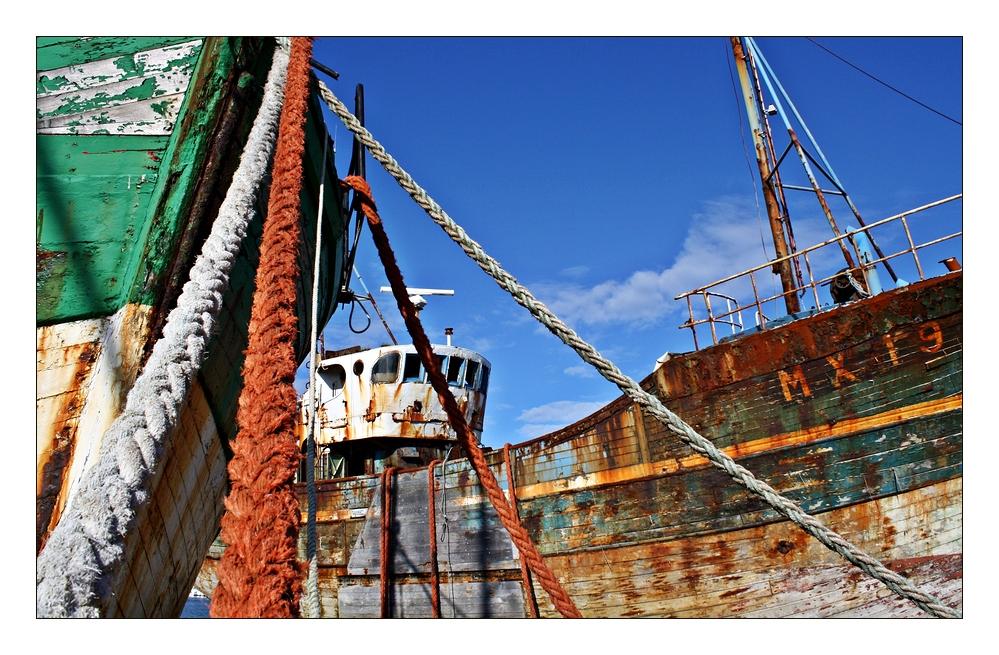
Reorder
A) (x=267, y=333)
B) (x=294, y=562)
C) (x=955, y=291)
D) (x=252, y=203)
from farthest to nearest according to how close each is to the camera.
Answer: (x=955, y=291)
(x=252, y=203)
(x=267, y=333)
(x=294, y=562)

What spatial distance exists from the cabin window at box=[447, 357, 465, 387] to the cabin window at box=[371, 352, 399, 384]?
816 mm

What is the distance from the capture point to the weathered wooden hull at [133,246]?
1.84 meters

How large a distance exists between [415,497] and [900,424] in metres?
4.98

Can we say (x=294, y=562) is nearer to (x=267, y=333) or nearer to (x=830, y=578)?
(x=267, y=333)

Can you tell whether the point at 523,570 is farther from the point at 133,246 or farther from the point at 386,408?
the point at 133,246

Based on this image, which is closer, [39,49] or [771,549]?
[39,49]

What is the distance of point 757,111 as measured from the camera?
1002 cm

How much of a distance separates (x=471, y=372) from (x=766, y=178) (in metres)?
5.53

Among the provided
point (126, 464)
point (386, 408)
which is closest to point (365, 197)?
point (126, 464)

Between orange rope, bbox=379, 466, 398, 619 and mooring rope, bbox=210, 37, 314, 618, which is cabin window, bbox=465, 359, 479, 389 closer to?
orange rope, bbox=379, 466, 398, 619

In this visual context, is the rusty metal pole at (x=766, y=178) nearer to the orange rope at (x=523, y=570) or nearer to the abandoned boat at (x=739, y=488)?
the abandoned boat at (x=739, y=488)

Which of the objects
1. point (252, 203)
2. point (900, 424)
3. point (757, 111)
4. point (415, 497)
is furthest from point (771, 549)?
point (757, 111)

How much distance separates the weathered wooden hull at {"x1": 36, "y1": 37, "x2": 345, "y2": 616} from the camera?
184cm

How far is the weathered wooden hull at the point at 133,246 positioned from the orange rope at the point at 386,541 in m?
4.87
